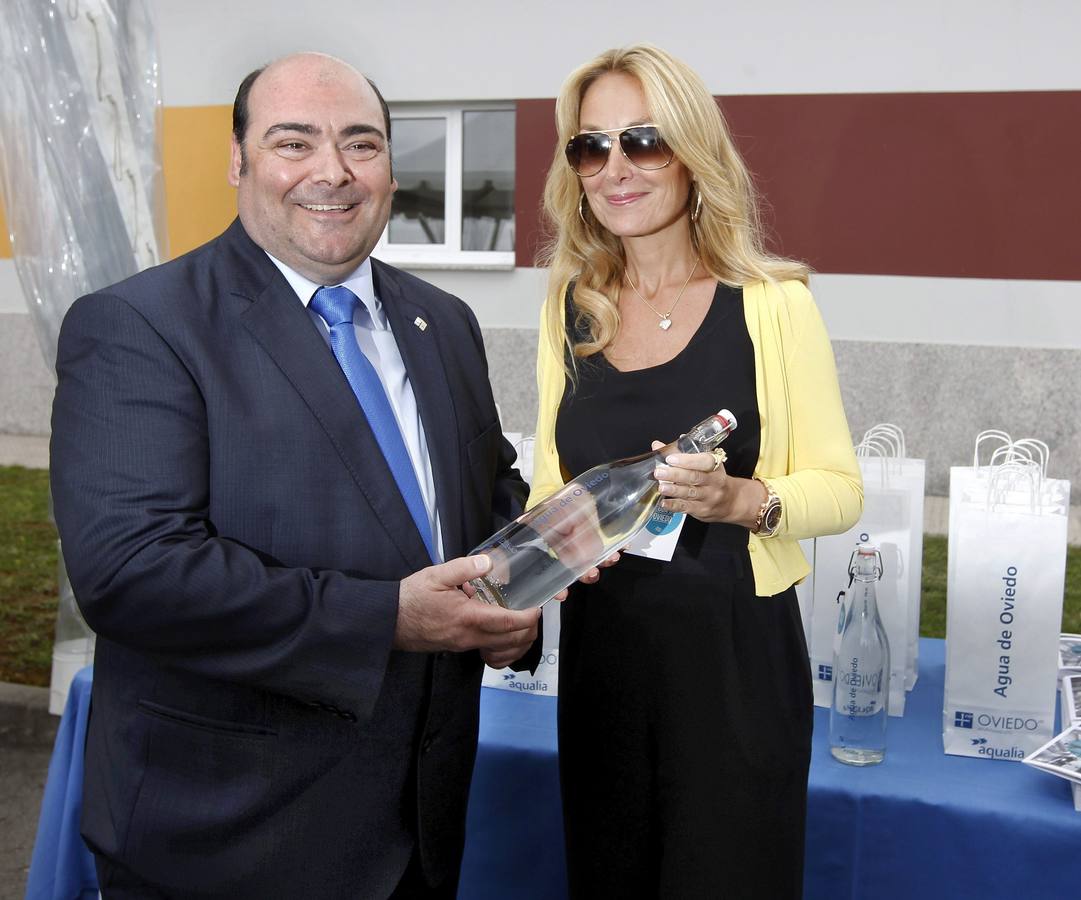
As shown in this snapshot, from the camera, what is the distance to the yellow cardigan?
74.7 inches

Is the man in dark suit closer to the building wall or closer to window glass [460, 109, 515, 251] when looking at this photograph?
the building wall

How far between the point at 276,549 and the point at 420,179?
7.14 m

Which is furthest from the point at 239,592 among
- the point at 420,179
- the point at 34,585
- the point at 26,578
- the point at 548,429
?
the point at 420,179

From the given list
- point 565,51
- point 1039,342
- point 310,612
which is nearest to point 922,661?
point 310,612

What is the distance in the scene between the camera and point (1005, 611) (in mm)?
2229

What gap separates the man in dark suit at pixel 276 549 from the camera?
145 cm

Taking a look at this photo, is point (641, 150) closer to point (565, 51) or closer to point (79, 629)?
point (79, 629)

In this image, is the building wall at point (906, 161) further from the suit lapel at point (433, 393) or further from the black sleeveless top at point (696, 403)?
the suit lapel at point (433, 393)

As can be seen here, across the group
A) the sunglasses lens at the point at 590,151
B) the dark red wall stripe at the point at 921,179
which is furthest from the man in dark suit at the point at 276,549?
the dark red wall stripe at the point at 921,179

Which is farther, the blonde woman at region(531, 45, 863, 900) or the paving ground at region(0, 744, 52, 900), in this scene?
the paving ground at region(0, 744, 52, 900)

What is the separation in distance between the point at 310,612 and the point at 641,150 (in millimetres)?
1054

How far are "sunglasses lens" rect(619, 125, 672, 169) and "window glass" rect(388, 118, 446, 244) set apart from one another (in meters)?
6.46

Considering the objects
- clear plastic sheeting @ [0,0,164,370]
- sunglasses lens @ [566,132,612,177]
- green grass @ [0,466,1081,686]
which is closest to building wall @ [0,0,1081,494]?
green grass @ [0,466,1081,686]

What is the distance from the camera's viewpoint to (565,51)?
24.5ft
